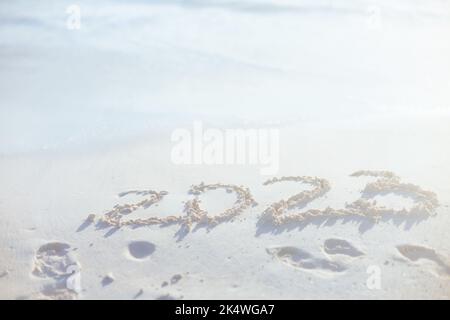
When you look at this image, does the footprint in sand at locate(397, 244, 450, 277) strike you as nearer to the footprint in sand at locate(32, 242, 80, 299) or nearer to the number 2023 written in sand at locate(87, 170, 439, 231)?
the number 2023 written in sand at locate(87, 170, 439, 231)

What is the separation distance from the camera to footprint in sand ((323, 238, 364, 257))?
4.54 metres

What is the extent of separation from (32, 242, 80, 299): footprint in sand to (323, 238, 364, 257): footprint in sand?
1968 millimetres

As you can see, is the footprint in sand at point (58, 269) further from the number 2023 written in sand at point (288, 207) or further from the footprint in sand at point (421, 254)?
the footprint in sand at point (421, 254)

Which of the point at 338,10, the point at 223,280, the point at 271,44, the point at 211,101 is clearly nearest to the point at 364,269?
the point at 223,280

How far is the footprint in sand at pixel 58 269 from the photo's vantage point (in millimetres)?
4273

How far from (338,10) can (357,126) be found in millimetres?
5201

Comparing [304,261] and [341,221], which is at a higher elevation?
[341,221]

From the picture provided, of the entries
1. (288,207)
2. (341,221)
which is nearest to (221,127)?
(288,207)

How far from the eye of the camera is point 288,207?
17.4ft

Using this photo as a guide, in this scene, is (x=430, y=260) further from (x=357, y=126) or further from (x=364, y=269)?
(x=357, y=126)

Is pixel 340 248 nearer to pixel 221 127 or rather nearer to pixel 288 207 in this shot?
pixel 288 207

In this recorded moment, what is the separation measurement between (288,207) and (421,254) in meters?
1.28

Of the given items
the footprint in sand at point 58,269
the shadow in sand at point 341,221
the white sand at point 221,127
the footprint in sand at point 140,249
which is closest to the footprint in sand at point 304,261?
the white sand at point 221,127

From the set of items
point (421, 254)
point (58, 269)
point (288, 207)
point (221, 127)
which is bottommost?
point (58, 269)
